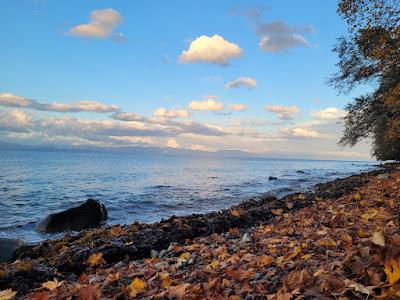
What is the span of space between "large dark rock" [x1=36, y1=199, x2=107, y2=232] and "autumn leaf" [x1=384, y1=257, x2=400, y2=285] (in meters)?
15.3

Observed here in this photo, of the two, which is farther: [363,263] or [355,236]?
[355,236]

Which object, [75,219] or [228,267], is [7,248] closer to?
[75,219]

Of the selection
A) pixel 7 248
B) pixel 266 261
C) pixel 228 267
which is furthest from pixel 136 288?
pixel 7 248

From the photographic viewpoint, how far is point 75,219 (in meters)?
17.2

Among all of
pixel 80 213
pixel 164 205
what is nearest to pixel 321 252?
pixel 80 213

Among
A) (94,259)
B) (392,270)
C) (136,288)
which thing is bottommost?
(94,259)

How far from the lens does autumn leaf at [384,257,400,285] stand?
10.3ft

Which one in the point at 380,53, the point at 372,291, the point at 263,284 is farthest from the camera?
the point at 380,53

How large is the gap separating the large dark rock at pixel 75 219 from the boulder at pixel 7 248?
4991mm

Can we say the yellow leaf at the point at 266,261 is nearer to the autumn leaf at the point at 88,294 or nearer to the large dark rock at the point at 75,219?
the autumn leaf at the point at 88,294

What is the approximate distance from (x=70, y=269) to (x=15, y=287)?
1617mm

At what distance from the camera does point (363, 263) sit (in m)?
3.67

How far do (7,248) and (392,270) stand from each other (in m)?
10.7

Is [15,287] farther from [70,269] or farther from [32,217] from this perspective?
[32,217]
